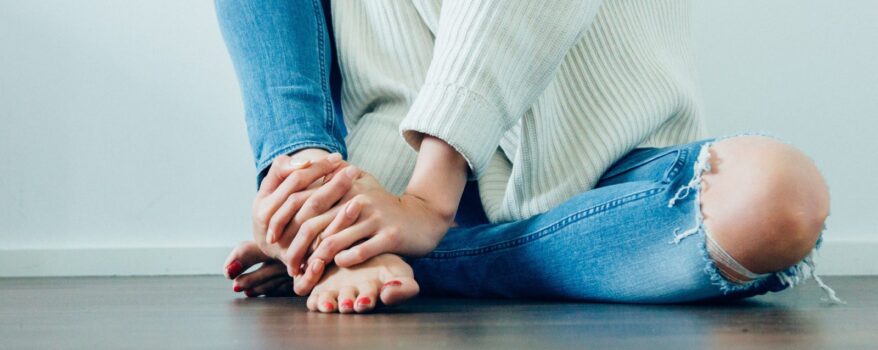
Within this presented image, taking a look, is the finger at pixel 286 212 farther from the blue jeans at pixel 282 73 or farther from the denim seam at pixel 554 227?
the denim seam at pixel 554 227

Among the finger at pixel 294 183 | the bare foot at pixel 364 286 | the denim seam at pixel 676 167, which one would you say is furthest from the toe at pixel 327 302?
the denim seam at pixel 676 167

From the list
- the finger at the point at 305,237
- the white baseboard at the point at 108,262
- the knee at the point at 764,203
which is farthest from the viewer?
the white baseboard at the point at 108,262

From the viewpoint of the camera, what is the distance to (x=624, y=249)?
31.9 inches

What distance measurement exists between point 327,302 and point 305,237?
0.07 metres

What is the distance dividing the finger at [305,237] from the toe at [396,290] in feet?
0.29

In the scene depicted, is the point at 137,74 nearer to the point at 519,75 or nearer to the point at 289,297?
the point at 289,297

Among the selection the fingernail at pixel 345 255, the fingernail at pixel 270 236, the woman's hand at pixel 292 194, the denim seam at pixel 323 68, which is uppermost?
the denim seam at pixel 323 68

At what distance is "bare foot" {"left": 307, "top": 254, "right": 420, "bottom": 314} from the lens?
75cm

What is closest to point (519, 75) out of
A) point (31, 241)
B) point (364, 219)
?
point (364, 219)

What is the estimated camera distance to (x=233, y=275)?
104 centimetres

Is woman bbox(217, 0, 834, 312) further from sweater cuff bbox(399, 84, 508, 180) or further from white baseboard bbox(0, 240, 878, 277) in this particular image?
white baseboard bbox(0, 240, 878, 277)

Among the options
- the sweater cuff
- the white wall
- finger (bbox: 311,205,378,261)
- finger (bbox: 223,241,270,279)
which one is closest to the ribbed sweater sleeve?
the sweater cuff

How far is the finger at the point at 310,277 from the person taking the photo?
0.80 metres

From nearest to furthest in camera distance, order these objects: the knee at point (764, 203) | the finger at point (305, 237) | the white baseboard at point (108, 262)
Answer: the knee at point (764, 203) < the finger at point (305, 237) < the white baseboard at point (108, 262)
